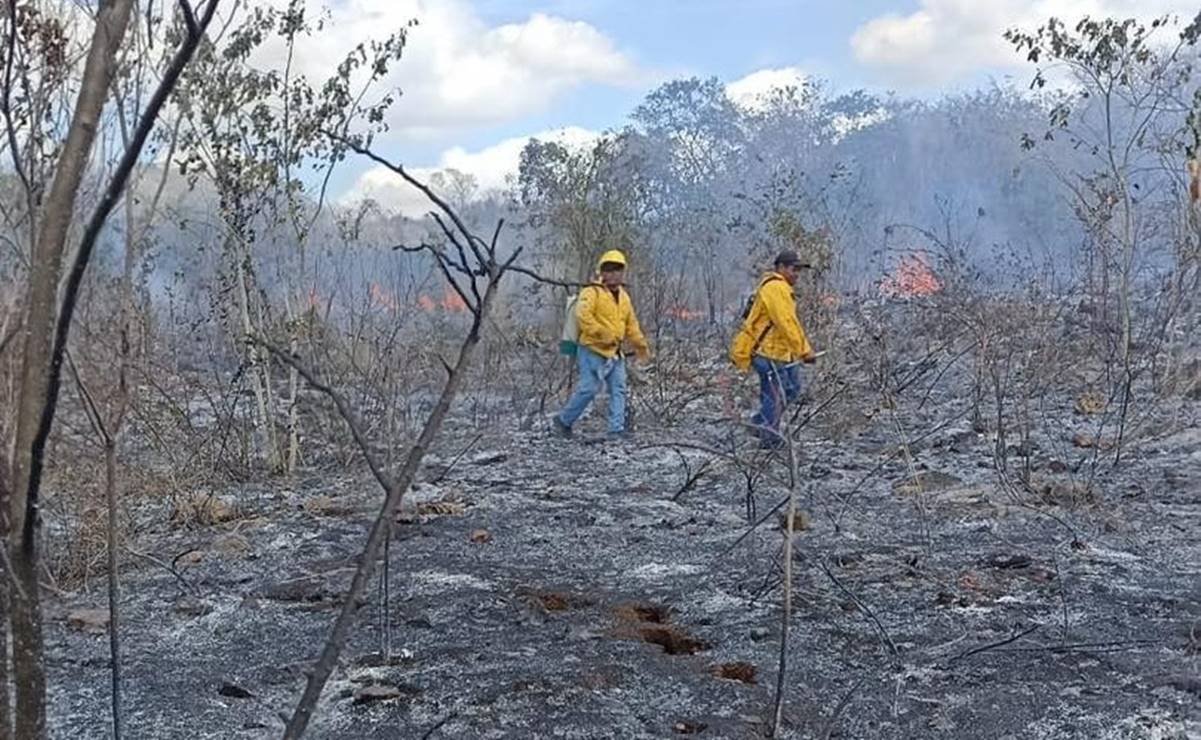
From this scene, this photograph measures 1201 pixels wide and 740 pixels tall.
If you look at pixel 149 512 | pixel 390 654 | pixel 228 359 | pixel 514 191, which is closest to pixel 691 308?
pixel 514 191

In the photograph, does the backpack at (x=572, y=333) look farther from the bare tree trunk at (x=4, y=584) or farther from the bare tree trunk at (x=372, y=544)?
the bare tree trunk at (x=372, y=544)

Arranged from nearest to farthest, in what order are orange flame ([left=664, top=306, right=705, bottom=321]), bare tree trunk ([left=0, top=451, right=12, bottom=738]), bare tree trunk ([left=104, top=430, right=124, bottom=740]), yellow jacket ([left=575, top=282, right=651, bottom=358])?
bare tree trunk ([left=0, top=451, right=12, bottom=738]) → bare tree trunk ([left=104, top=430, right=124, bottom=740]) → yellow jacket ([left=575, top=282, right=651, bottom=358]) → orange flame ([left=664, top=306, right=705, bottom=321])

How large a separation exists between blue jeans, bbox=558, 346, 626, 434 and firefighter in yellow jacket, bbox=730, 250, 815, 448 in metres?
1.06

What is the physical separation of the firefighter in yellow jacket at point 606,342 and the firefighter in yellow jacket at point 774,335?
0.97m

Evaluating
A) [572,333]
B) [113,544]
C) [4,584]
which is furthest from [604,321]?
[4,584]

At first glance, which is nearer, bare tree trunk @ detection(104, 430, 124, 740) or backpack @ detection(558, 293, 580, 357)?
bare tree trunk @ detection(104, 430, 124, 740)

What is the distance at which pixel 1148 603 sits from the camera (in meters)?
4.46

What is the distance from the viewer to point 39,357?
123 cm

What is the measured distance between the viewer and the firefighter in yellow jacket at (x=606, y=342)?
8.77 meters

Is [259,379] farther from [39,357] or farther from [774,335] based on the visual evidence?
[39,357]

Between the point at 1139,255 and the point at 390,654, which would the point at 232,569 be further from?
the point at 1139,255

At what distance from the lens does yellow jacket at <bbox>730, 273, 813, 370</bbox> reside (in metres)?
7.93

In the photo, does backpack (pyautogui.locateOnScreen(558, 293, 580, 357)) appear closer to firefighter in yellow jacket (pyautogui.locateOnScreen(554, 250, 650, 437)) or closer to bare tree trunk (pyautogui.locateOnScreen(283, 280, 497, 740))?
firefighter in yellow jacket (pyautogui.locateOnScreen(554, 250, 650, 437))

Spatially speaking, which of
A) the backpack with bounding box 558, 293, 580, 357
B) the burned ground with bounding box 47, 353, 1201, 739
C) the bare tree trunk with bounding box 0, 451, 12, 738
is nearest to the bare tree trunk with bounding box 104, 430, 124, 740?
the burned ground with bounding box 47, 353, 1201, 739
